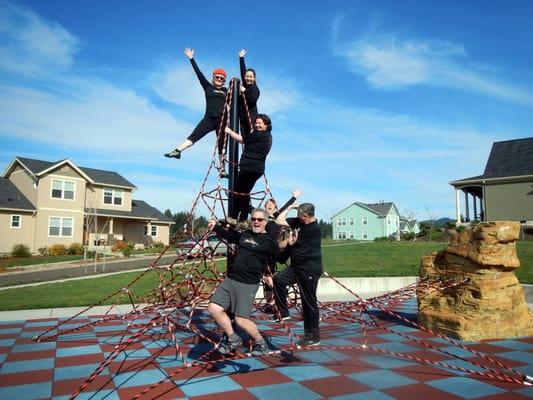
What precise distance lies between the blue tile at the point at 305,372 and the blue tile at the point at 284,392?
234 millimetres

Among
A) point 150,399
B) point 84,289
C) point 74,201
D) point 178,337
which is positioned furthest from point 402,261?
point 74,201

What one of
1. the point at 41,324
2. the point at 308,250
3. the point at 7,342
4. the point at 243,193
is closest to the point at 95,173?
the point at 41,324

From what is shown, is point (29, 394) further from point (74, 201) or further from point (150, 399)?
point (74, 201)

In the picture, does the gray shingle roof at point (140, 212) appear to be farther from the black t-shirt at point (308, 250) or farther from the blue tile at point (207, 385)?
the blue tile at point (207, 385)

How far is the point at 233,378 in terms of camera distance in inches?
172

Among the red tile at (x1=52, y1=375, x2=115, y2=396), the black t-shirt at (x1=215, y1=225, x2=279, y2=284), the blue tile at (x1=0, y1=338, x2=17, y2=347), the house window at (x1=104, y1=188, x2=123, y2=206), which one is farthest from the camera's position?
the house window at (x1=104, y1=188, x2=123, y2=206)

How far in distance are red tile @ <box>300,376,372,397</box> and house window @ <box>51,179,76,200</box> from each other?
31.5 metres

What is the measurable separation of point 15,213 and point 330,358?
1190 inches

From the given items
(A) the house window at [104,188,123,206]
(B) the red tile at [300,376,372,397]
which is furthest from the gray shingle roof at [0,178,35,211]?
(B) the red tile at [300,376,372,397]

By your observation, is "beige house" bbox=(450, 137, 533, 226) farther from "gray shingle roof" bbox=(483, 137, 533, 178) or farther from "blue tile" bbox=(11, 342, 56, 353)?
"blue tile" bbox=(11, 342, 56, 353)

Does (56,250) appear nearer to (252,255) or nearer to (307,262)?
(307,262)

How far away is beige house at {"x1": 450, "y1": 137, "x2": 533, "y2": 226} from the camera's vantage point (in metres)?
29.2

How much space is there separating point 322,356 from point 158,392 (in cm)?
218

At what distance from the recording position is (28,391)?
13.3 ft
